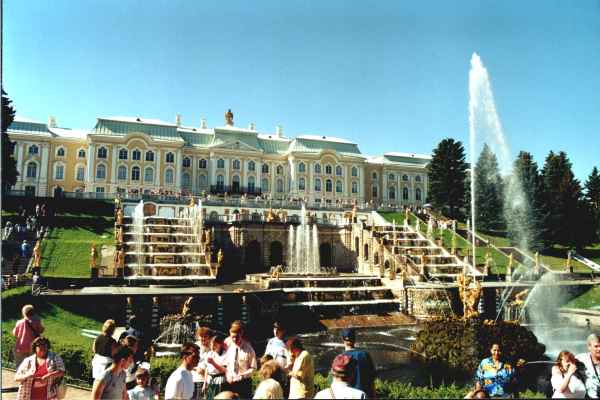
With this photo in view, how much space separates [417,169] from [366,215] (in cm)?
2665

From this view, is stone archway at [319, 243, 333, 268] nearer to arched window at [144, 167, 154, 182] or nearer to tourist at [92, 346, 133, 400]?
arched window at [144, 167, 154, 182]

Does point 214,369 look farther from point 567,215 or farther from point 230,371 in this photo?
point 567,215

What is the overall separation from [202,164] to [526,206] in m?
41.1

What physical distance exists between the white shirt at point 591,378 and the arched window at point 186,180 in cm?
6091

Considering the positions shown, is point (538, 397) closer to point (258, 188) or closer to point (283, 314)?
point (283, 314)

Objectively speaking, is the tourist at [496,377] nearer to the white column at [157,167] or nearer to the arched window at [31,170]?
the white column at [157,167]

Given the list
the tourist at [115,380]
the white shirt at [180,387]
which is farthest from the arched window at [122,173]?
the white shirt at [180,387]

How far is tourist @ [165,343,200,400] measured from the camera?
18.2 feet

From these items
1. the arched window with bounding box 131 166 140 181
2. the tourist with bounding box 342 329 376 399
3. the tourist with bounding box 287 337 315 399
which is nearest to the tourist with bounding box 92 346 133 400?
the tourist with bounding box 287 337 315 399

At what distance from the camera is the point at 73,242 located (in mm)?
31922

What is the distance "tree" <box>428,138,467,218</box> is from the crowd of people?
2156 inches

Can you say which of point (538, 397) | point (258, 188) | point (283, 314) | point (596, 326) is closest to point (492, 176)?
point (596, 326)

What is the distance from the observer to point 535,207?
161 ft

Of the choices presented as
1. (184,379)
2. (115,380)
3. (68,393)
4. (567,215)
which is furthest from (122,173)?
A: (184,379)
